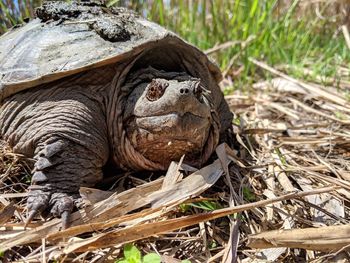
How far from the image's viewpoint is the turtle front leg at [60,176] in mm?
1743

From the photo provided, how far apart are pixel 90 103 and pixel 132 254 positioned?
32.5 inches

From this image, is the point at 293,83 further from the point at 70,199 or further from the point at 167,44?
the point at 70,199

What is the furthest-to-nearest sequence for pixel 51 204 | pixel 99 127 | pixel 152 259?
1. pixel 99 127
2. pixel 51 204
3. pixel 152 259

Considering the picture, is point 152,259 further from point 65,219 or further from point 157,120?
point 157,120

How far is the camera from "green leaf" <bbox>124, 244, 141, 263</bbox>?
4.88ft

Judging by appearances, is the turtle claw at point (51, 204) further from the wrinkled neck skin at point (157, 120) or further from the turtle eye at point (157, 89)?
the turtle eye at point (157, 89)

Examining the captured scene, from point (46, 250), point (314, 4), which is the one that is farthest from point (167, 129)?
point (314, 4)

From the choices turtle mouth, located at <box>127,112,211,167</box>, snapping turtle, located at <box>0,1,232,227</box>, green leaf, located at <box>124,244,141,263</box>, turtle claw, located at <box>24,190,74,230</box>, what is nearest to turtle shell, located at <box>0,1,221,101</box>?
snapping turtle, located at <box>0,1,232,227</box>

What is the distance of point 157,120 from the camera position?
191 centimetres

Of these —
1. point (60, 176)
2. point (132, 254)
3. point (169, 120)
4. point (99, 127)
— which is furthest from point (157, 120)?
point (132, 254)

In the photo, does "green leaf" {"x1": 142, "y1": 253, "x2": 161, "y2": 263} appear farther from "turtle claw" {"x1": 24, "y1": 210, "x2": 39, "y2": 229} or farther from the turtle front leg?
"turtle claw" {"x1": 24, "y1": 210, "x2": 39, "y2": 229}

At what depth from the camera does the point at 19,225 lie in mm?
1701

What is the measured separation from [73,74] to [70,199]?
2.05 ft

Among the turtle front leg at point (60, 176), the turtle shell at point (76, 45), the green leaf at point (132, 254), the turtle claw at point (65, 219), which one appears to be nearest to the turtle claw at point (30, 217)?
the turtle front leg at point (60, 176)
